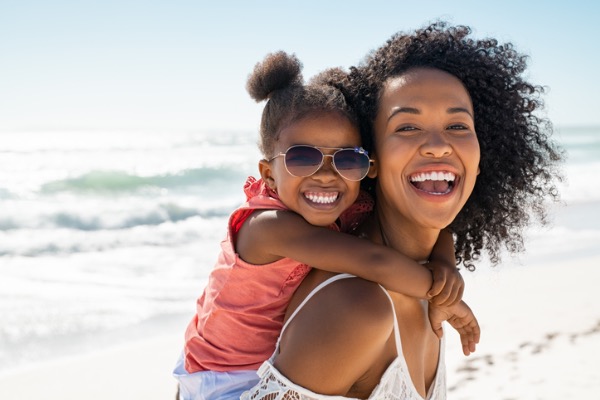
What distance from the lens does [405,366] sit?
2.38 m

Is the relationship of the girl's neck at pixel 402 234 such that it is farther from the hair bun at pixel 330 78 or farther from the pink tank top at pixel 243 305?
the hair bun at pixel 330 78

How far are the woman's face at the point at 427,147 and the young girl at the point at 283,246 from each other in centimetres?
15

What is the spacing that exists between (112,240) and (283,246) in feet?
37.8

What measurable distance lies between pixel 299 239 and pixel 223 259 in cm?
38

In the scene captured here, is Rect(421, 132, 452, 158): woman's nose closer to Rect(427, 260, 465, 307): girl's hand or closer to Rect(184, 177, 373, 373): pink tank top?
Rect(427, 260, 465, 307): girl's hand

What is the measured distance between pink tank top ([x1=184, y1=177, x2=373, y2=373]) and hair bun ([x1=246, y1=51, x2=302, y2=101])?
53cm

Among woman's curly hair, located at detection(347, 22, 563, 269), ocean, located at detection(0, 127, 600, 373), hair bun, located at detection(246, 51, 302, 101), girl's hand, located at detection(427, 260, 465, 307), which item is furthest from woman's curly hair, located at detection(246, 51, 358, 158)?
ocean, located at detection(0, 127, 600, 373)

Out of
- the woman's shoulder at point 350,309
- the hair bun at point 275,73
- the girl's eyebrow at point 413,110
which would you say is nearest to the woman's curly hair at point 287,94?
the hair bun at point 275,73

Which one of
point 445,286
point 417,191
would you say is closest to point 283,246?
point 417,191

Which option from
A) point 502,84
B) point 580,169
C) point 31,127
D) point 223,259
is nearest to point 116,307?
point 223,259

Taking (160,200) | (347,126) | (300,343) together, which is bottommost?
(160,200)

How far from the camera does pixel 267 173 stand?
303cm

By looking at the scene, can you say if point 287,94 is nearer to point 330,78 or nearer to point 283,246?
point 330,78

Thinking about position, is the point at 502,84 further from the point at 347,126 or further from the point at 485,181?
the point at 347,126
